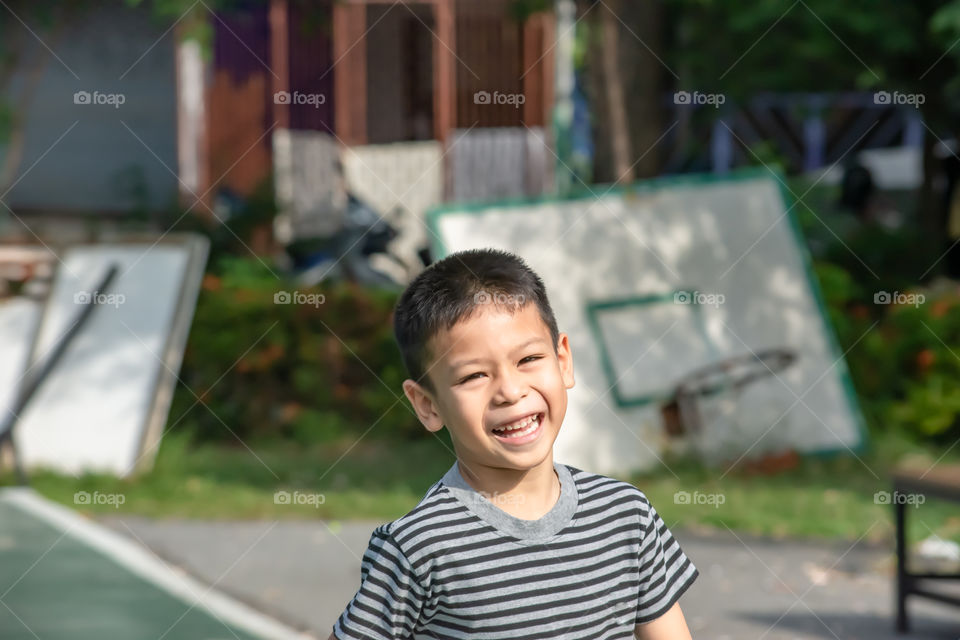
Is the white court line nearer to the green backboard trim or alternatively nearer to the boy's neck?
the green backboard trim

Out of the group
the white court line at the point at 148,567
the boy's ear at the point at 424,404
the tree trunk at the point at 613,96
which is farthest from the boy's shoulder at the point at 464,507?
the tree trunk at the point at 613,96

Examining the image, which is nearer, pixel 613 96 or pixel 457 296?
pixel 457 296

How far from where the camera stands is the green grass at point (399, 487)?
780 centimetres

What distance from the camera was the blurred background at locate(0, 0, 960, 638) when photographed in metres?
6.70

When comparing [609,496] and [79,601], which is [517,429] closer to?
[609,496]

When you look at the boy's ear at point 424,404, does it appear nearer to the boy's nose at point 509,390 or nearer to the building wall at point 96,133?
the boy's nose at point 509,390

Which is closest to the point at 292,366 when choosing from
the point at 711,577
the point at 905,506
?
the point at 711,577

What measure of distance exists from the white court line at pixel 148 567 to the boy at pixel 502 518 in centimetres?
353

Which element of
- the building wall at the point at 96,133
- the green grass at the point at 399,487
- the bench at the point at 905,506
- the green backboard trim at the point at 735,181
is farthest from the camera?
the building wall at the point at 96,133

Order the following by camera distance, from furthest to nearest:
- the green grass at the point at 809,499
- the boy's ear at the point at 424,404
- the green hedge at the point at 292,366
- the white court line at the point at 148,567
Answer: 1. the green hedge at the point at 292,366
2. the green grass at the point at 809,499
3. the white court line at the point at 148,567
4. the boy's ear at the point at 424,404

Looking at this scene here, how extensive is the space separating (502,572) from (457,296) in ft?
1.63

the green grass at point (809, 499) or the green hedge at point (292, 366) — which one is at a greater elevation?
the green hedge at point (292, 366)

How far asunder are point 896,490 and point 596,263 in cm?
411

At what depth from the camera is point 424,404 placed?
2.49 meters
